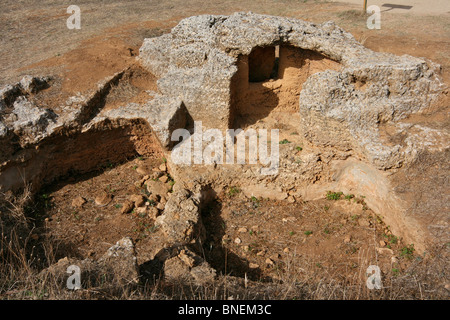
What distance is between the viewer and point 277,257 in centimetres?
626

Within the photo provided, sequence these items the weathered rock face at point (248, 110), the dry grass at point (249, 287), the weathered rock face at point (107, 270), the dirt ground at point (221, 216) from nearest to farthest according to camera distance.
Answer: the dry grass at point (249, 287) → the weathered rock face at point (107, 270) → the dirt ground at point (221, 216) → the weathered rock face at point (248, 110)

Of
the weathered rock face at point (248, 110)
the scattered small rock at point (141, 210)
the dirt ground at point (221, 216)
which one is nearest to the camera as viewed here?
the dirt ground at point (221, 216)

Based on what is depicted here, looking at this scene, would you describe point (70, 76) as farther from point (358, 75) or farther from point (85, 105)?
point (358, 75)

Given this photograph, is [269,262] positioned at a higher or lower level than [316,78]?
lower

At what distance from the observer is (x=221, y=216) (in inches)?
279

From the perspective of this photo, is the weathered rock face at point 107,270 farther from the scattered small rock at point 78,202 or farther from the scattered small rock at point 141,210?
the scattered small rock at point 78,202

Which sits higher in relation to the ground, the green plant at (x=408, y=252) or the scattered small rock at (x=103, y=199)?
the scattered small rock at (x=103, y=199)

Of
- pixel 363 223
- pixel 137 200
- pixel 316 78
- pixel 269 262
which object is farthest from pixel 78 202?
pixel 363 223

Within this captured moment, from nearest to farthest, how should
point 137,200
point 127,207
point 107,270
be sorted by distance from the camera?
point 107,270
point 127,207
point 137,200

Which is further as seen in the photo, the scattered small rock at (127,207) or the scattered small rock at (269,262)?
the scattered small rock at (127,207)

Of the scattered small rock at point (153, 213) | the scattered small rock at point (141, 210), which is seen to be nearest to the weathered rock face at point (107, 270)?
the scattered small rock at point (153, 213)

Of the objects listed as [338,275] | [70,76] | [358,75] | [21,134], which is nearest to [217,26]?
[358,75]

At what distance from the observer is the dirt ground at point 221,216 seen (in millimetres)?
6117

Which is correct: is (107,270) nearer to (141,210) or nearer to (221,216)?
(141,210)
